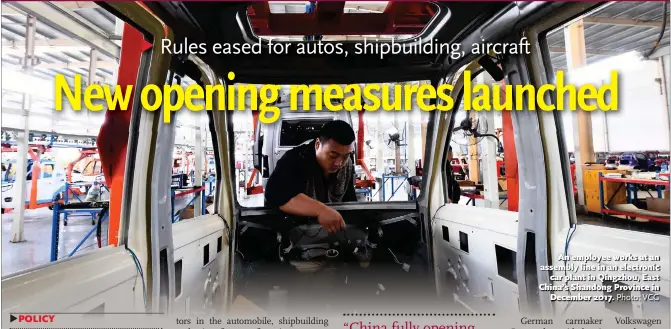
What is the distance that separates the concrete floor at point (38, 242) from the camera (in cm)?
295

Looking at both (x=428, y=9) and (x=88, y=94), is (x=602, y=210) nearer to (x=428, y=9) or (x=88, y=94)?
(x=428, y=9)

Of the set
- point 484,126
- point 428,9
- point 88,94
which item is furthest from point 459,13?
point 484,126

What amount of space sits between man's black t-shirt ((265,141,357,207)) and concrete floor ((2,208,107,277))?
2.10 meters

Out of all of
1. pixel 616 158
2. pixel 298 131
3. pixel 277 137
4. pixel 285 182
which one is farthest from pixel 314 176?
pixel 616 158

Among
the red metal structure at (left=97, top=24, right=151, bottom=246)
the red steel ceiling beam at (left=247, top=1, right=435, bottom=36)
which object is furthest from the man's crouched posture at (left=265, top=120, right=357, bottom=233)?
the red metal structure at (left=97, top=24, right=151, bottom=246)

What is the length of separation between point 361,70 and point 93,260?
1211 mm

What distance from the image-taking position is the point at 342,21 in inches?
44.4

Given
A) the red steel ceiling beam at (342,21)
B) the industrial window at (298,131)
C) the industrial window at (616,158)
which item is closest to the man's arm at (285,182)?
the red steel ceiling beam at (342,21)

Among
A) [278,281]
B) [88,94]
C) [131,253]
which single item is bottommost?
[278,281]

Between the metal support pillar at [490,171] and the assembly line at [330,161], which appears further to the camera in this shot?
the metal support pillar at [490,171]

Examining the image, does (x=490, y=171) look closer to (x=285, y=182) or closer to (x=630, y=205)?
(x=630, y=205)

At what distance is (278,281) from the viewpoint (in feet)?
5.32

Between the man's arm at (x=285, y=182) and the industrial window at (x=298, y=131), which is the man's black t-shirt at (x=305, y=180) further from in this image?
the industrial window at (x=298, y=131)

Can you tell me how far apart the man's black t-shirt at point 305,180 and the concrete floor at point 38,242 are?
2098 millimetres
